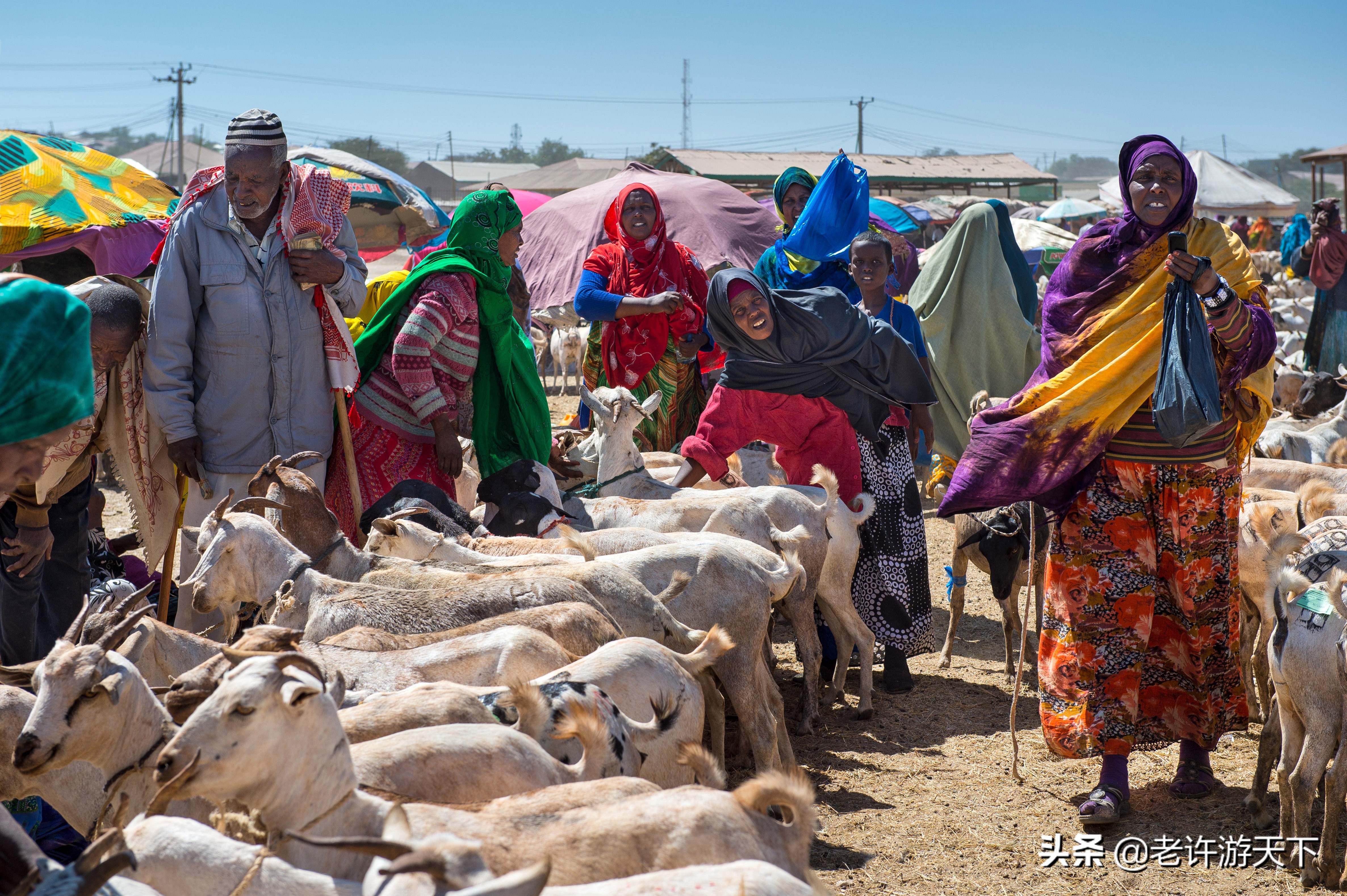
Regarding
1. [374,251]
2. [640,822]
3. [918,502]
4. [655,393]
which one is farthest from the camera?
[374,251]

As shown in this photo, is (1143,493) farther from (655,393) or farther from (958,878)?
(655,393)

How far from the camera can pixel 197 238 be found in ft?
14.8

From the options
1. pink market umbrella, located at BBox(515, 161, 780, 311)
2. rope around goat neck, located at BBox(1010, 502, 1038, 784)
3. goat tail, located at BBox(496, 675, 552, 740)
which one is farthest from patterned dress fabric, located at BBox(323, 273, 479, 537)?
pink market umbrella, located at BBox(515, 161, 780, 311)

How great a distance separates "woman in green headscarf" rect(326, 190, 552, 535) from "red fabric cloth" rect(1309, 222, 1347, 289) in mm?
9500

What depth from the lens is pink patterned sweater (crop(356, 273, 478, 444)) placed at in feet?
16.5

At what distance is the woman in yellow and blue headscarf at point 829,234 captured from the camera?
6773 millimetres

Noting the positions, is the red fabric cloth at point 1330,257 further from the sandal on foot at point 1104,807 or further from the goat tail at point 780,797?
the goat tail at point 780,797

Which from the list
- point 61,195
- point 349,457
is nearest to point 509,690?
point 349,457

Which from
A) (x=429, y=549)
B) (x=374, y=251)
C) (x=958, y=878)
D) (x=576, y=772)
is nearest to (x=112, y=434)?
(x=429, y=549)

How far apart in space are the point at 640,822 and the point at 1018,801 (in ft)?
9.05

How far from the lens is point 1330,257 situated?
1136 cm

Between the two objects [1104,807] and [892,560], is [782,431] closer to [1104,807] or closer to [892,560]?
[892,560]

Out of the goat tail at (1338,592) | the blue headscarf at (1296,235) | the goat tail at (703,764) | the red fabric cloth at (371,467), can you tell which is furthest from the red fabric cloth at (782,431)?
the blue headscarf at (1296,235)

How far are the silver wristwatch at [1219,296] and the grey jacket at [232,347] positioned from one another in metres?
3.45
